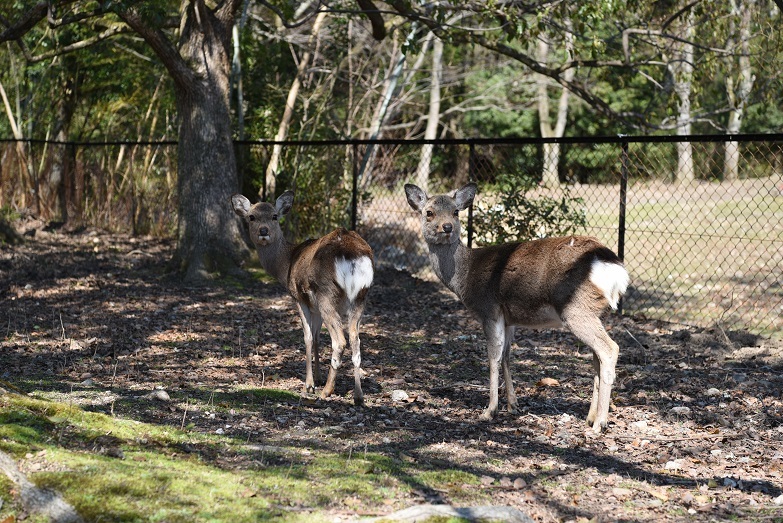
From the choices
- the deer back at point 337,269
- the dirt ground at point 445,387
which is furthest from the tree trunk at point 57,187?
the deer back at point 337,269

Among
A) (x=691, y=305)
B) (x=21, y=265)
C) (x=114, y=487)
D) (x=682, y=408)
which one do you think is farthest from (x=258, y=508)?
(x=21, y=265)

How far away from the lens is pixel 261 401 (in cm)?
626

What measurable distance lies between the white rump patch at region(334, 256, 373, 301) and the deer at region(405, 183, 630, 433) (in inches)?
21.3

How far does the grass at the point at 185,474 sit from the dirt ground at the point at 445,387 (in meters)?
0.25

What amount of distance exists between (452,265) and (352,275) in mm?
725

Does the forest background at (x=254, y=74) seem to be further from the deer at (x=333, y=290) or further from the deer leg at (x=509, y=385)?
the deer leg at (x=509, y=385)

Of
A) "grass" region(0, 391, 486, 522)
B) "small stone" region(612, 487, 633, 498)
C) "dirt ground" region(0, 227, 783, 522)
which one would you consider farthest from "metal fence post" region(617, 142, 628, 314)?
"grass" region(0, 391, 486, 522)

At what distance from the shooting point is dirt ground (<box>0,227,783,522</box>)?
4.80 meters

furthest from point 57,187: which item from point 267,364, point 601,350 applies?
point 601,350

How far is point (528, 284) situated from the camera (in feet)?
19.8

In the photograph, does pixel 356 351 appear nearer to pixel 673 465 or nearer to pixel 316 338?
pixel 316 338

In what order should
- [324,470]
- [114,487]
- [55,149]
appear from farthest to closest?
[55,149] < [324,470] < [114,487]

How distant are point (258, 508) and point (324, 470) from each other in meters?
0.81

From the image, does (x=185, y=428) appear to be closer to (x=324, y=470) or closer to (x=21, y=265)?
(x=324, y=470)
